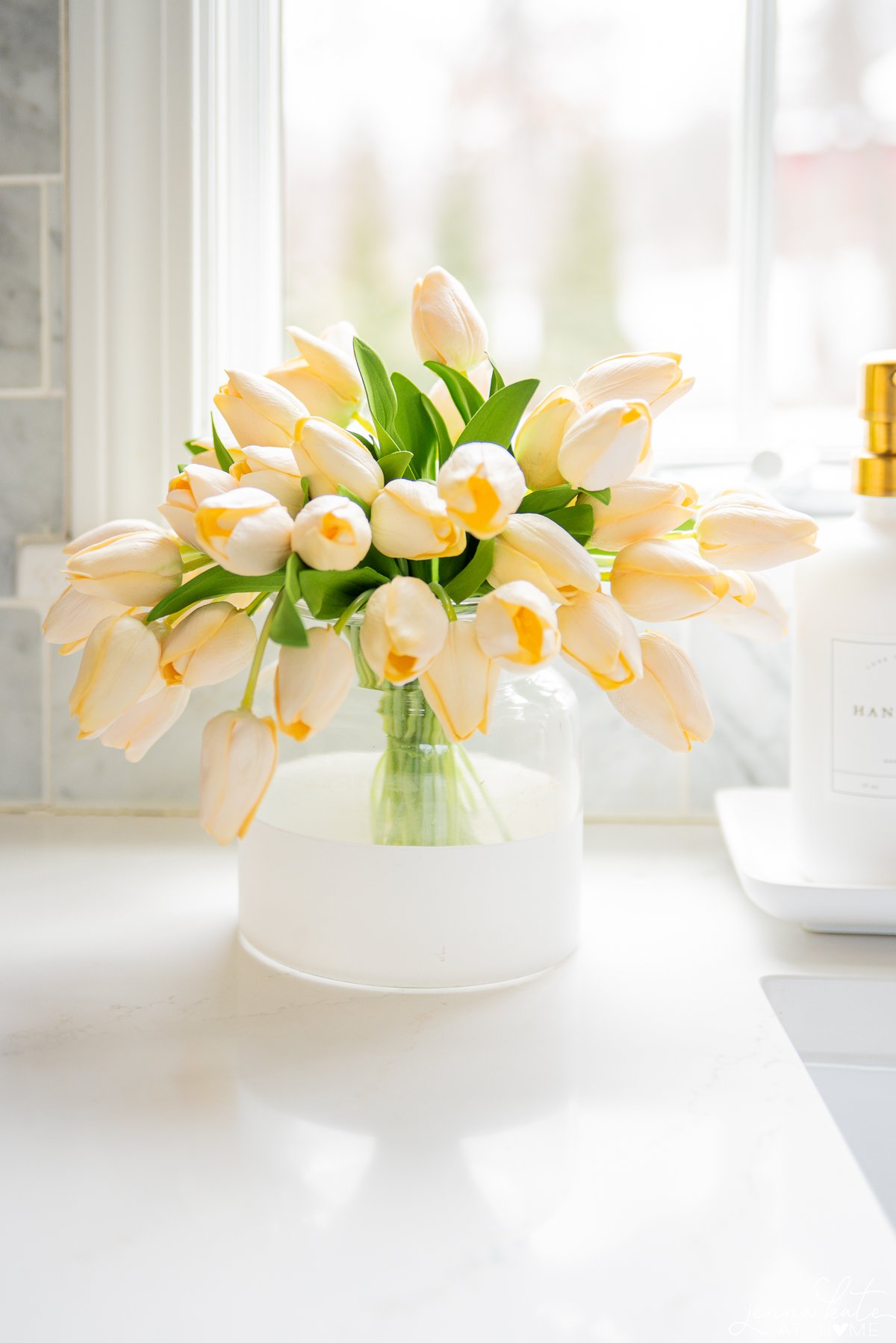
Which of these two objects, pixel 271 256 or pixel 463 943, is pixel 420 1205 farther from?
pixel 271 256

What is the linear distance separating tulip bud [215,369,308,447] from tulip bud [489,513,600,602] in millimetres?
128

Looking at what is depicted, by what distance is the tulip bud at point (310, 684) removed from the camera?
536mm

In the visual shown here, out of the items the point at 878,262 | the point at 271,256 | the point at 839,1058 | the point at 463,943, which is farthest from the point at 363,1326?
the point at 878,262

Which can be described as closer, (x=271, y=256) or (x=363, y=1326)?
(x=363, y=1326)

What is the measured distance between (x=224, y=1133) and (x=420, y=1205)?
104 mm

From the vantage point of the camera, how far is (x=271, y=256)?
108cm

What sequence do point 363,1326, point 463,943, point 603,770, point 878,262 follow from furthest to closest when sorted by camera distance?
point 878,262
point 603,770
point 463,943
point 363,1326

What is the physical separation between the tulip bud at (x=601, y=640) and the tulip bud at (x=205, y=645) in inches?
6.5

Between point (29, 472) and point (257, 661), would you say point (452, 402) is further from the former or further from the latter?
point (29, 472)

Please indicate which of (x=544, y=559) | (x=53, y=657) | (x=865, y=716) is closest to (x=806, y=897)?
(x=865, y=716)

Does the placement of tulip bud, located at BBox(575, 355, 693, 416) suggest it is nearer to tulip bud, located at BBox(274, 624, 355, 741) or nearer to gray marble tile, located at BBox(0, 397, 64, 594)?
tulip bud, located at BBox(274, 624, 355, 741)

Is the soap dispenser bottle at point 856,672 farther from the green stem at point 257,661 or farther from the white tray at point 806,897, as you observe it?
the green stem at point 257,661

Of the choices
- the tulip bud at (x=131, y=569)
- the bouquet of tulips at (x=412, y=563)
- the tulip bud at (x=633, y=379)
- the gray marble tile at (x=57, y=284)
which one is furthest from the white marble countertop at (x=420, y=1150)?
the gray marble tile at (x=57, y=284)

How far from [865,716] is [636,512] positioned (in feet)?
0.82
